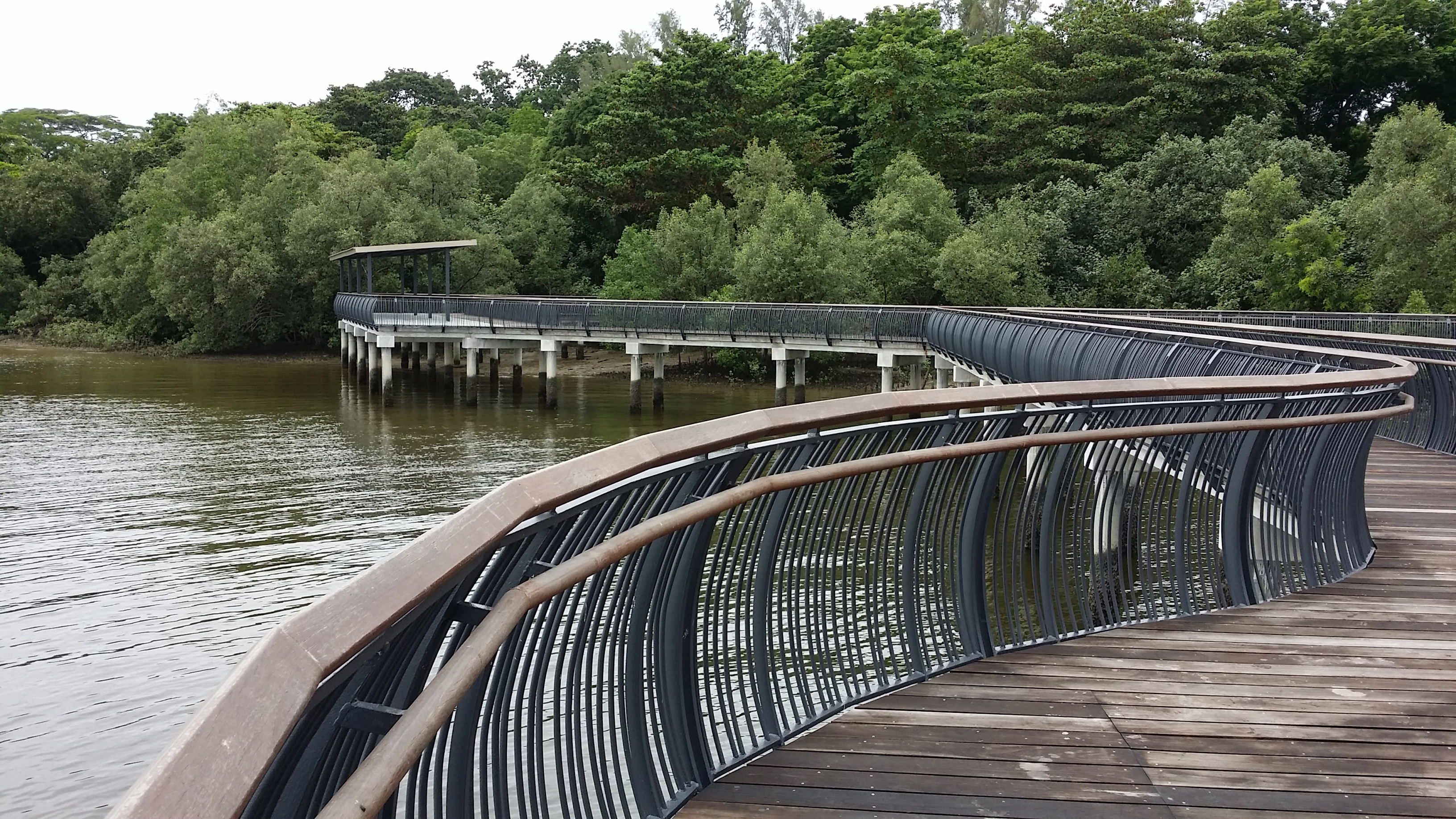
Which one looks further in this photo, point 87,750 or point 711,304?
point 711,304

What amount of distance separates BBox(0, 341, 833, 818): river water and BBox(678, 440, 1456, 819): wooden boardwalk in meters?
6.65

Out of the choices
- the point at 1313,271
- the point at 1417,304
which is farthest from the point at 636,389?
the point at 1417,304

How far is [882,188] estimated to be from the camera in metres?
52.1

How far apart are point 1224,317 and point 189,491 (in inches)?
994

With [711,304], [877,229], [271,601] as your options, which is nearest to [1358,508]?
[271,601]

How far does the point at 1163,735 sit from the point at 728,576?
1.89 meters

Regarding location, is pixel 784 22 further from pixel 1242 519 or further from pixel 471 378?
pixel 1242 519

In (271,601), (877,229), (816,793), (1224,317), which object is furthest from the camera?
(877,229)

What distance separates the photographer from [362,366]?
49.1 metres

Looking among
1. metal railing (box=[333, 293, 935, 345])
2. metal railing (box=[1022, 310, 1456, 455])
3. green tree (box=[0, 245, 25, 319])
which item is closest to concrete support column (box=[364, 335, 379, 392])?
metal railing (box=[333, 293, 935, 345])

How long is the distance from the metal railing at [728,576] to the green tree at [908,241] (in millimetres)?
36946

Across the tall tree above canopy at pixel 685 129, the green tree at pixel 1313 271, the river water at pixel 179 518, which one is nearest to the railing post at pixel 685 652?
the river water at pixel 179 518

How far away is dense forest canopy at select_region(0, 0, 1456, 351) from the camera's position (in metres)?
42.5

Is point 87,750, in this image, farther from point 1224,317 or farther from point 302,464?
point 1224,317
